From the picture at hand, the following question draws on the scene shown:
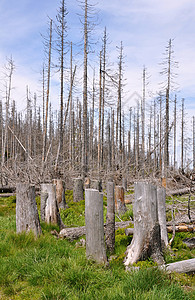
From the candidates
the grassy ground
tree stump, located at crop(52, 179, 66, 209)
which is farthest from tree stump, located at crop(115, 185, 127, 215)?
the grassy ground

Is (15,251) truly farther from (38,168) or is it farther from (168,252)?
(38,168)

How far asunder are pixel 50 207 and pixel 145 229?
329 centimetres

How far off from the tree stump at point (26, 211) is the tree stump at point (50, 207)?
46.6 inches

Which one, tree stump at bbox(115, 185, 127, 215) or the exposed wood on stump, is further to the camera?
tree stump at bbox(115, 185, 127, 215)

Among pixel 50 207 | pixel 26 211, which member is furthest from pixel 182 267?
pixel 50 207

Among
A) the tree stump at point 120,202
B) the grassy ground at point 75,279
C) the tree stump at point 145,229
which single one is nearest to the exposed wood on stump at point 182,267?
the grassy ground at point 75,279

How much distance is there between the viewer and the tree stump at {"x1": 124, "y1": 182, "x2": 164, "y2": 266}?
4.06 metres

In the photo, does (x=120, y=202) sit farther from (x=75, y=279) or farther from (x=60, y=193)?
(x=75, y=279)

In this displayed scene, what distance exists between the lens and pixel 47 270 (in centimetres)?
356

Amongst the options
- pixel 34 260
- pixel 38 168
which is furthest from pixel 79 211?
pixel 34 260

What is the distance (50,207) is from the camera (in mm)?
6633

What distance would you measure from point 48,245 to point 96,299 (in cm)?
224

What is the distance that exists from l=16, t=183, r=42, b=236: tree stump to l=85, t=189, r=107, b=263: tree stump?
70.3 inches

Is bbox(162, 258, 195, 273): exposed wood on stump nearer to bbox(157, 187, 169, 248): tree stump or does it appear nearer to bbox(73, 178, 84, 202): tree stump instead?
bbox(157, 187, 169, 248): tree stump
